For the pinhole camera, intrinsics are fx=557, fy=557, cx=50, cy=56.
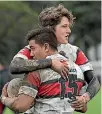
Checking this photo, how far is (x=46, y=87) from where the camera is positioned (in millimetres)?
5055

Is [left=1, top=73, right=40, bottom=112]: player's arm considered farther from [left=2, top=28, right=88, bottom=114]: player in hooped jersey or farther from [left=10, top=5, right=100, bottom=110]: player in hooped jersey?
[left=10, top=5, right=100, bottom=110]: player in hooped jersey

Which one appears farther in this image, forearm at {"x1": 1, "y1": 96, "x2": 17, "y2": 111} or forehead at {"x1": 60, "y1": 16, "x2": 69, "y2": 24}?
forehead at {"x1": 60, "y1": 16, "x2": 69, "y2": 24}

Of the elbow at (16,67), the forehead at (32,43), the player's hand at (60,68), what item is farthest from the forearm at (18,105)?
the forehead at (32,43)

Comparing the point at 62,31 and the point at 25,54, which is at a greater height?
the point at 62,31

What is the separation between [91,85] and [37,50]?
748 mm

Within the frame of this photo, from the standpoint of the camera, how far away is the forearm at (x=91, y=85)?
547cm

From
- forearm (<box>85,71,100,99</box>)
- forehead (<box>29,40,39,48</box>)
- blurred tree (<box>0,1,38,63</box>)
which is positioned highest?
blurred tree (<box>0,1,38,63</box>)

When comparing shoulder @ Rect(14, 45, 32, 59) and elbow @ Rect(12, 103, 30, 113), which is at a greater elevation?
shoulder @ Rect(14, 45, 32, 59)

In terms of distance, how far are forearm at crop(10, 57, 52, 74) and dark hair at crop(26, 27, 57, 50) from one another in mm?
166

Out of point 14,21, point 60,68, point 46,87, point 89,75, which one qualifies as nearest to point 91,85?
point 89,75

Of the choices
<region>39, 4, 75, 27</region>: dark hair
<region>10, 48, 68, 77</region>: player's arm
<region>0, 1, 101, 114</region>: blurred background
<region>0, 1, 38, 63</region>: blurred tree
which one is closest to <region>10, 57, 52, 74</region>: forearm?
<region>10, 48, 68, 77</region>: player's arm

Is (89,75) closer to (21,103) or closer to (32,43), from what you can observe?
(32,43)

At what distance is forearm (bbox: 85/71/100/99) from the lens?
5.47 meters

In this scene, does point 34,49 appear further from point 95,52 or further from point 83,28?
point 95,52
